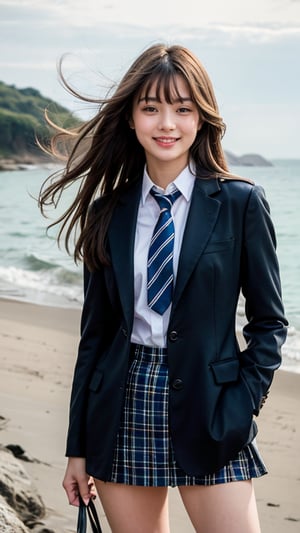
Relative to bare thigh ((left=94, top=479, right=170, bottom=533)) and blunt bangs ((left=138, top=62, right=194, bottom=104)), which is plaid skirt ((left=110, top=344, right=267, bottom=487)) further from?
blunt bangs ((left=138, top=62, right=194, bottom=104))

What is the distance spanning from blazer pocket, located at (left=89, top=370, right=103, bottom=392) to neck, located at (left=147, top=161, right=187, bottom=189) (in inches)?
21.8

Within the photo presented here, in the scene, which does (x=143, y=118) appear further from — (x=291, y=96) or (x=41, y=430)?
(x=291, y=96)

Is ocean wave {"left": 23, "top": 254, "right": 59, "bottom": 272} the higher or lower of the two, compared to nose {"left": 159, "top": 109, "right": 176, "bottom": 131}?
lower

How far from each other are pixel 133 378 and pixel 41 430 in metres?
3.18

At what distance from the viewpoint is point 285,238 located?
18578 mm

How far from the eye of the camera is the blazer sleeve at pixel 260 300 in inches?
99.8

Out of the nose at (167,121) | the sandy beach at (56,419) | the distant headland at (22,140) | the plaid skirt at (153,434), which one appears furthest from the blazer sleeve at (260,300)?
the distant headland at (22,140)

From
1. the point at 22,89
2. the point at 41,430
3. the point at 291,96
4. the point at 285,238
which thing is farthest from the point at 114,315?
the point at 22,89

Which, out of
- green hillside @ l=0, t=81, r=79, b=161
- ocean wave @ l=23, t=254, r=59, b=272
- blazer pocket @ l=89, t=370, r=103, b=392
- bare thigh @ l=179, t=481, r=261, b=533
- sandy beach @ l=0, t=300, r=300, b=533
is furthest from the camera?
green hillside @ l=0, t=81, r=79, b=161

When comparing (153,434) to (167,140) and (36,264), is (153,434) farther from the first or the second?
(36,264)

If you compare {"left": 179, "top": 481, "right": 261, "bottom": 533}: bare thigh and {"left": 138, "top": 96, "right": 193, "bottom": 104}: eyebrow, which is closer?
{"left": 179, "top": 481, "right": 261, "bottom": 533}: bare thigh

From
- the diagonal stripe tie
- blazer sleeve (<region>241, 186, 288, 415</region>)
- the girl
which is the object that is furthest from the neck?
blazer sleeve (<region>241, 186, 288, 415</region>)

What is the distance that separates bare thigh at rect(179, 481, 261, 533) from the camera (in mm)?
2490

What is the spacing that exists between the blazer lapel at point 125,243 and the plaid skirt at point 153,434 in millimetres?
135
